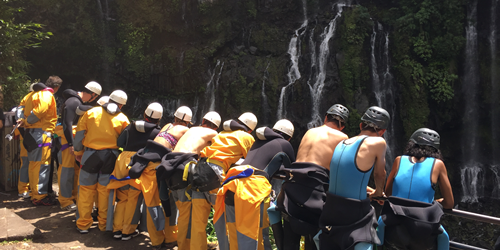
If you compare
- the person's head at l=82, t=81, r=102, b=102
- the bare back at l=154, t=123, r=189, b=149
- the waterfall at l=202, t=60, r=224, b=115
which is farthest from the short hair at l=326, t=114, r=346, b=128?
the waterfall at l=202, t=60, r=224, b=115

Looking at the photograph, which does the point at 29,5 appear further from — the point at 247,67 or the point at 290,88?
A: the point at 290,88

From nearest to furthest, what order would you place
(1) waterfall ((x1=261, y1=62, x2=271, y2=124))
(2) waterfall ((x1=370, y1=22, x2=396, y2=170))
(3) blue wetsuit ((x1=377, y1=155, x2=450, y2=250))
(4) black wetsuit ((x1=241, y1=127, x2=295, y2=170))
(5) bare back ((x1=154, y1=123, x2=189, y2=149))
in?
(3) blue wetsuit ((x1=377, y1=155, x2=450, y2=250)), (4) black wetsuit ((x1=241, y1=127, x2=295, y2=170)), (5) bare back ((x1=154, y1=123, x2=189, y2=149)), (2) waterfall ((x1=370, y1=22, x2=396, y2=170)), (1) waterfall ((x1=261, y1=62, x2=271, y2=124))

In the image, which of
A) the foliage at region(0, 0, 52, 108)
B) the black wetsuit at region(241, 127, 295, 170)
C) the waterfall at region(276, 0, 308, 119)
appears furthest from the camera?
the waterfall at region(276, 0, 308, 119)

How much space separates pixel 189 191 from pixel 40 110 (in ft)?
12.0

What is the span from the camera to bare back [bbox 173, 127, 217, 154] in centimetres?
470

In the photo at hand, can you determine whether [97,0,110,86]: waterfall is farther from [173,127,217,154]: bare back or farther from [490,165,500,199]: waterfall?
[490,165,500,199]: waterfall

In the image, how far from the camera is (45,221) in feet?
19.6

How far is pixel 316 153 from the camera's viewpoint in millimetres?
3541

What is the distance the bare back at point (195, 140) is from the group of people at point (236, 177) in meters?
0.01

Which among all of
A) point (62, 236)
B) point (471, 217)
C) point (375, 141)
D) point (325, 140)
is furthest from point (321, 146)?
point (62, 236)

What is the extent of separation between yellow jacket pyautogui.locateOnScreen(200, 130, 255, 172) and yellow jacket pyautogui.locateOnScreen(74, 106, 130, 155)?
1.84m

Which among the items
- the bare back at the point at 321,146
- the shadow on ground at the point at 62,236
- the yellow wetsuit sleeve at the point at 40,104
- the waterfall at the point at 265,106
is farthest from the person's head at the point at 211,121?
the waterfall at the point at 265,106

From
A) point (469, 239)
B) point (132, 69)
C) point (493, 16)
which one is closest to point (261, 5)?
point (132, 69)

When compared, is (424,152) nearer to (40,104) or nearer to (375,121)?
(375,121)
